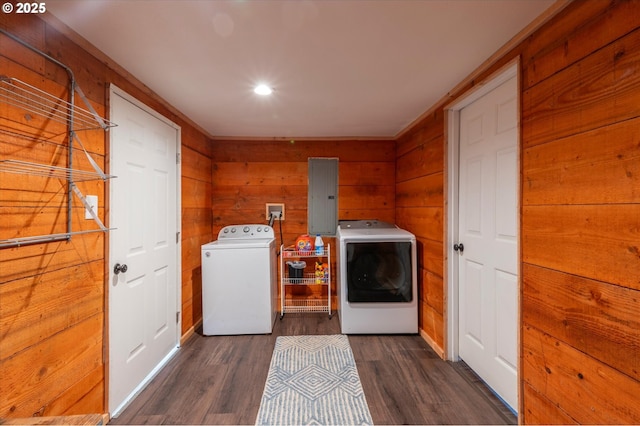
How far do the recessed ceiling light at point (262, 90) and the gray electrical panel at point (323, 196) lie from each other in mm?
1265

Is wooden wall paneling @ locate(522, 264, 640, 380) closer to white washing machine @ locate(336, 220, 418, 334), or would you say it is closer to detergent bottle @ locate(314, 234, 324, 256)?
white washing machine @ locate(336, 220, 418, 334)

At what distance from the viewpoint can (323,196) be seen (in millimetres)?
3162

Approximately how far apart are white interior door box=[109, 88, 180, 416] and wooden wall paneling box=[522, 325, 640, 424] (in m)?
2.26

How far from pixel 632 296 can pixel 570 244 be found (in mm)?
252

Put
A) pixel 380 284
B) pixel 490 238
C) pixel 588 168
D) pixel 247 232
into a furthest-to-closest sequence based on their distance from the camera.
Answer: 1. pixel 247 232
2. pixel 380 284
3. pixel 490 238
4. pixel 588 168

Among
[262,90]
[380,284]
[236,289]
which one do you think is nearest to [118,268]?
[236,289]

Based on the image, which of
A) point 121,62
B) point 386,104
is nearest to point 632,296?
point 386,104

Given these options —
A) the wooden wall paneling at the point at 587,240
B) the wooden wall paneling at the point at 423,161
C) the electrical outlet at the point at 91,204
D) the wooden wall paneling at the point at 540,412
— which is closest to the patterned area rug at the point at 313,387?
the wooden wall paneling at the point at 540,412

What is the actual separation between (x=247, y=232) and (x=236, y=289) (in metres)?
0.64

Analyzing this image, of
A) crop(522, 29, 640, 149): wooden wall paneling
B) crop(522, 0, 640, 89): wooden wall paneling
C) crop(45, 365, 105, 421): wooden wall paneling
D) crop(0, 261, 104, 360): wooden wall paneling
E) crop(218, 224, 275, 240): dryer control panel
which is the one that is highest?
crop(522, 0, 640, 89): wooden wall paneling

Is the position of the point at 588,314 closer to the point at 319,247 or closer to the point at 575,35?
the point at 575,35

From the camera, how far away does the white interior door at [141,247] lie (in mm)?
1562

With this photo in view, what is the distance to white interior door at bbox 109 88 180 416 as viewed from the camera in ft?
5.13

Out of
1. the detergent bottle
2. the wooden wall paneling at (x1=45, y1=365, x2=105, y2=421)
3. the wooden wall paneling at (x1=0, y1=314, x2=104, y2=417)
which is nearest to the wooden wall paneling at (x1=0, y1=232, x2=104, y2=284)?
the wooden wall paneling at (x1=0, y1=314, x2=104, y2=417)
